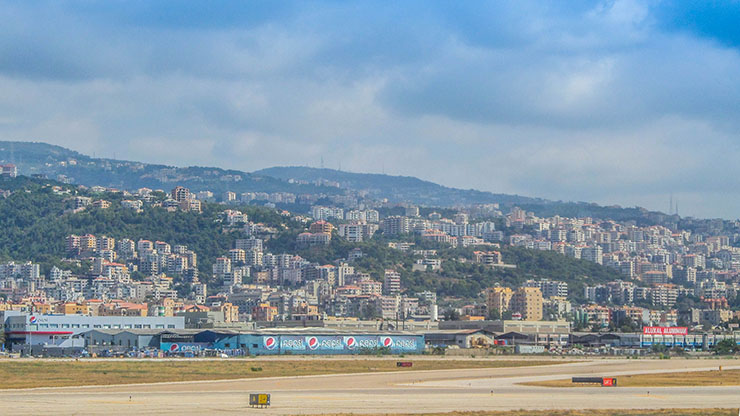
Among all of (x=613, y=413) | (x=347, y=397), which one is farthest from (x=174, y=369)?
(x=613, y=413)

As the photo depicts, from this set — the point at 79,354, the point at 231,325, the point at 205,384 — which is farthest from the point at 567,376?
the point at 231,325

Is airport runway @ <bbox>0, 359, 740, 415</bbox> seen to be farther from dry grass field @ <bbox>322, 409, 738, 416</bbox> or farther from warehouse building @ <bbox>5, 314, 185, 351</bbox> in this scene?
warehouse building @ <bbox>5, 314, 185, 351</bbox>

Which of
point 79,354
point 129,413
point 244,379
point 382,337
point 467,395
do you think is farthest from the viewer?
point 382,337

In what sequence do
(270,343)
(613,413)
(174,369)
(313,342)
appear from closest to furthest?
(613,413)
(174,369)
(270,343)
(313,342)

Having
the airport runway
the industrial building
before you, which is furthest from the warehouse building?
the airport runway

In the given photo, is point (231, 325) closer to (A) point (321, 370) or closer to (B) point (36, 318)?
(B) point (36, 318)

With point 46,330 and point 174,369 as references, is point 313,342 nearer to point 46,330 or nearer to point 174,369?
point 46,330
